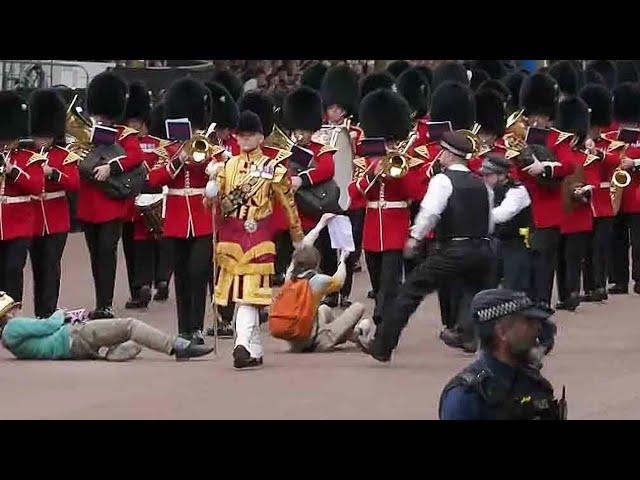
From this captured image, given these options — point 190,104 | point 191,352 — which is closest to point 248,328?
point 191,352

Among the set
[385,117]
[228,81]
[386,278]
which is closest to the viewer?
[386,278]

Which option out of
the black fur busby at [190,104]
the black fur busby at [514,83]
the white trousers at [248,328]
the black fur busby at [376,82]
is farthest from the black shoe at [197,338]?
the black fur busby at [514,83]

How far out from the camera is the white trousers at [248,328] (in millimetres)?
9883

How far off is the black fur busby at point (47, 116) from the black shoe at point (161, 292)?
4.75 ft

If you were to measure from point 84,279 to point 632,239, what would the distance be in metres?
4.24

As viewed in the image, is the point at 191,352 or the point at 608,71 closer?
the point at 191,352

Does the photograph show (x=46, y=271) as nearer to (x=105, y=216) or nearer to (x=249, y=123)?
(x=105, y=216)

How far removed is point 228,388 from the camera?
942cm

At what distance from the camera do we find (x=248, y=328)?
991cm

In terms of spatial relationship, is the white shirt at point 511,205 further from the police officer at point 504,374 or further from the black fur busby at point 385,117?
the police officer at point 504,374

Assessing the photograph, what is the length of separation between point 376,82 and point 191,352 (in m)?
5.45

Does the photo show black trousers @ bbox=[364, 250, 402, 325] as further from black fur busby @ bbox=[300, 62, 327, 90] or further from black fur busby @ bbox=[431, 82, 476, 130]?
black fur busby @ bbox=[300, 62, 327, 90]
